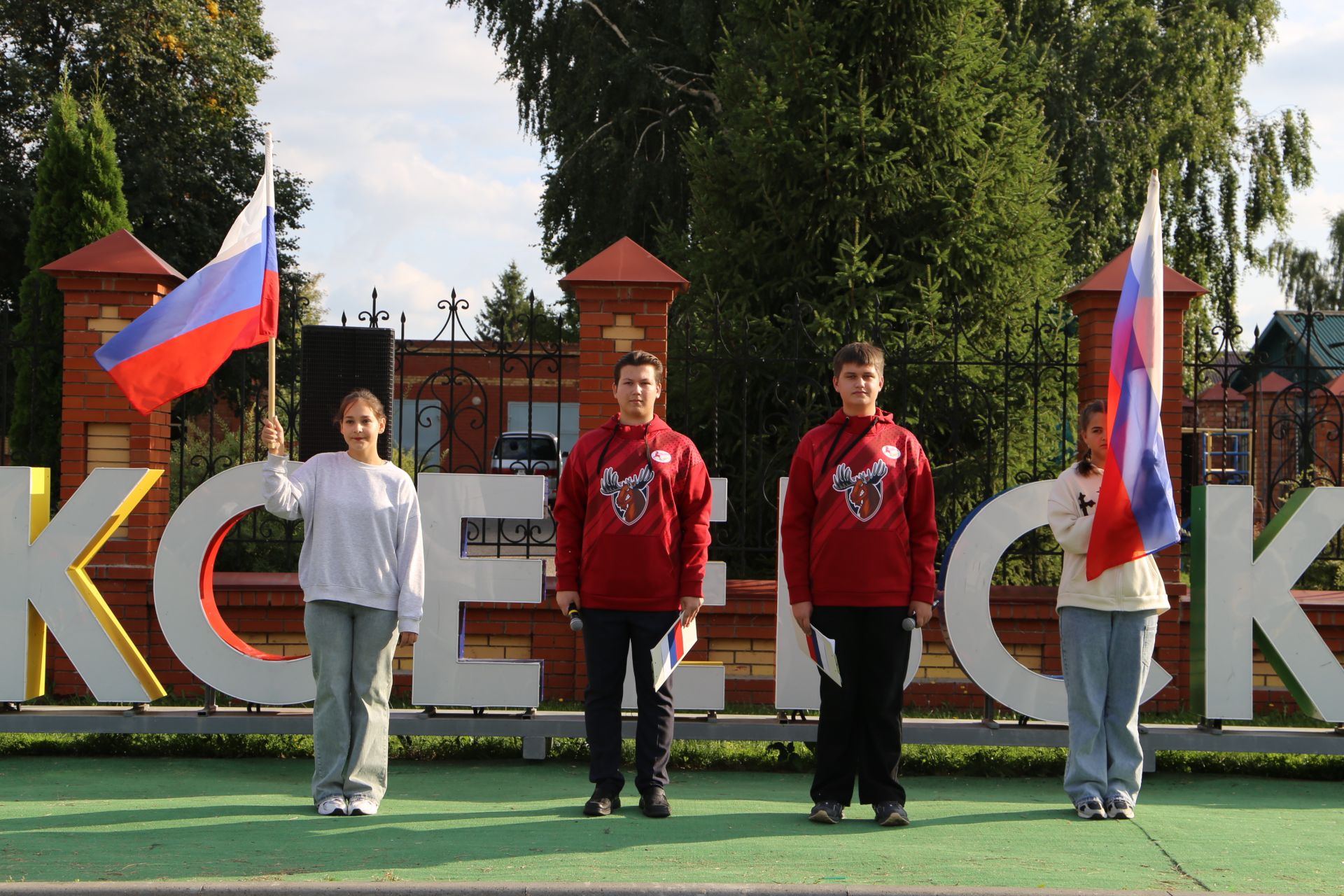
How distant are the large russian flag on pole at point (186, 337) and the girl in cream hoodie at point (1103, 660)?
11.2 feet

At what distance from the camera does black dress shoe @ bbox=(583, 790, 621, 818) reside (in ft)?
15.0

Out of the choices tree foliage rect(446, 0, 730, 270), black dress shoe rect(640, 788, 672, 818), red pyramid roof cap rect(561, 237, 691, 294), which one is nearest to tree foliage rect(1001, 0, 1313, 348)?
tree foliage rect(446, 0, 730, 270)

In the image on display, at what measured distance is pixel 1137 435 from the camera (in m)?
4.71

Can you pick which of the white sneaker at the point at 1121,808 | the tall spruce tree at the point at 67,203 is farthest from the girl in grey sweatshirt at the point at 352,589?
the tall spruce tree at the point at 67,203

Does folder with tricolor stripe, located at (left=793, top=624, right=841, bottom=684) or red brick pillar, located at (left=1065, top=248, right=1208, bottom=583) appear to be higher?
red brick pillar, located at (left=1065, top=248, right=1208, bottom=583)

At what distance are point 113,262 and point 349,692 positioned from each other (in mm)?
3346

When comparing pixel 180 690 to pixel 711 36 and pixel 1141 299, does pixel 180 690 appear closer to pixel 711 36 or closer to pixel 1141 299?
pixel 1141 299

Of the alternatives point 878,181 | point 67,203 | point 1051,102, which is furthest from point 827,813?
point 1051,102

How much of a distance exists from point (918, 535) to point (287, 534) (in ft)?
13.5

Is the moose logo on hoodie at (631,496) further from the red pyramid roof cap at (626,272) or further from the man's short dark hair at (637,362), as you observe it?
the red pyramid roof cap at (626,272)

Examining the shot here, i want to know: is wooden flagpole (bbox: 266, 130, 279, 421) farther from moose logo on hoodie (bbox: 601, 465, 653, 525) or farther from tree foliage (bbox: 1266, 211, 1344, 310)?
tree foliage (bbox: 1266, 211, 1344, 310)

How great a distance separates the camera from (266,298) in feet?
17.1

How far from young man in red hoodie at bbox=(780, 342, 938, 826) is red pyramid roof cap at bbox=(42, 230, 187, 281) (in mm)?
3943

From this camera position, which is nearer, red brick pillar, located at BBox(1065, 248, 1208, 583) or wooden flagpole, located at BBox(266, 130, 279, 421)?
wooden flagpole, located at BBox(266, 130, 279, 421)
